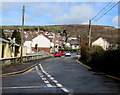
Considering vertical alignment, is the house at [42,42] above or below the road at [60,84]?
above

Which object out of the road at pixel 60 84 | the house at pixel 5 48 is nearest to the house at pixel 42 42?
the house at pixel 5 48

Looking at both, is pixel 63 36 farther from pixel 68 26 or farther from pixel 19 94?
pixel 19 94

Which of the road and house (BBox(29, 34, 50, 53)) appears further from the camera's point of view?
house (BBox(29, 34, 50, 53))

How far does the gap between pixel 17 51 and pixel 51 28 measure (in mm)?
140370

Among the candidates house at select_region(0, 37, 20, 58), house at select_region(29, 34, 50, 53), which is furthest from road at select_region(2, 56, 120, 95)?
house at select_region(29, 34, 50, 53)

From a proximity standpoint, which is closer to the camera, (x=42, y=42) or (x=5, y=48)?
(x=5, y=48)

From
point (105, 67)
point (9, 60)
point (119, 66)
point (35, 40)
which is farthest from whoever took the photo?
point (35, 40)

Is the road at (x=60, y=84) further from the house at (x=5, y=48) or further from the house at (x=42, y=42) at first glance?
the house at (x=42, y=42)

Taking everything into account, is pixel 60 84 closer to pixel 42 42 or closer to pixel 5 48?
pixel 5 48

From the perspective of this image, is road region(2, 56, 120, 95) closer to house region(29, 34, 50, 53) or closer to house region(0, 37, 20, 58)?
house region(0, 37, 20, 58)

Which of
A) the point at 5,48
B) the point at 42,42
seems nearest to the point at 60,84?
the point at 5,48

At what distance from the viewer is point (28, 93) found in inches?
287

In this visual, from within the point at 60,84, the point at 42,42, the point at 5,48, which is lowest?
the point at 60,84

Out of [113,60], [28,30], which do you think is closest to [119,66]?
[113,60]
